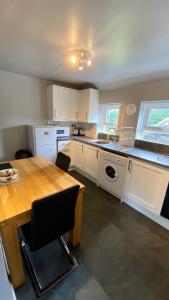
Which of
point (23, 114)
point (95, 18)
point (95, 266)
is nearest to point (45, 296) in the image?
point (95, 266)

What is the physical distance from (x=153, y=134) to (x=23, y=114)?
108 inches

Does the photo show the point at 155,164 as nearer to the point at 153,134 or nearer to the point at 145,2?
the point at 153,134

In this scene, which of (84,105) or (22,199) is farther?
(84,105)

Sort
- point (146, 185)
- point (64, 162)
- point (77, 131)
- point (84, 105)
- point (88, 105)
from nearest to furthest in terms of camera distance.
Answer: point (64, 162) < point (146, 185) < point (88, 105) < point (84, 105) < point (77, 131)

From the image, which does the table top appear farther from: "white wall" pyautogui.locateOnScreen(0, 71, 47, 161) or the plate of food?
"white wall" pyautogui.locateOnScreen(0, 71, 47, 161)

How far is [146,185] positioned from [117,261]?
1.04m

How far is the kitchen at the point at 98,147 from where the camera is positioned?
3.87 feet

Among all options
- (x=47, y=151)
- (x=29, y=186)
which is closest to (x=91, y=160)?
(x=47, y=151)

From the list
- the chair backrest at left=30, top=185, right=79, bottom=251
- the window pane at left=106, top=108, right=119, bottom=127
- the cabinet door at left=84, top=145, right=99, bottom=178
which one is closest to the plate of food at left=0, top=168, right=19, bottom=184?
the chair backrest at left=30, top=185, right=79, bottom=251

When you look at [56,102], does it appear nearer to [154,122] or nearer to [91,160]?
[91,160]

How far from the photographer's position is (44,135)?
284 cm

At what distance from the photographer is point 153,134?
8.25 ft

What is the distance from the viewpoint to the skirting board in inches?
75.3

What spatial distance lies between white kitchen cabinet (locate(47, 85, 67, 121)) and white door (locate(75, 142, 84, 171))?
81 centimetres
